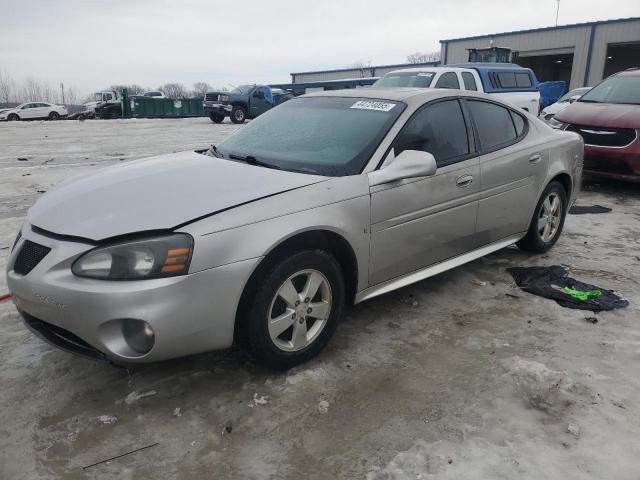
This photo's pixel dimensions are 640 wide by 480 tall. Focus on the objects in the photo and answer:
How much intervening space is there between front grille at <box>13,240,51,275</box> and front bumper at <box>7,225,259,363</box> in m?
0.03

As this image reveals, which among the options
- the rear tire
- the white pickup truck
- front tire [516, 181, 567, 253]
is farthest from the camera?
the rear tire

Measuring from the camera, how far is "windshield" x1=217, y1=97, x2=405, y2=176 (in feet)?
10.3

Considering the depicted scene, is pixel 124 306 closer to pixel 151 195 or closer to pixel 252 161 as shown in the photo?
pixel 151 195

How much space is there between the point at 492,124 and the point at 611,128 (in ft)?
13.4

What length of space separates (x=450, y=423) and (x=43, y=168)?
995cm

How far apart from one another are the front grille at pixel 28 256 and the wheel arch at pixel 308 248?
0.97 metres

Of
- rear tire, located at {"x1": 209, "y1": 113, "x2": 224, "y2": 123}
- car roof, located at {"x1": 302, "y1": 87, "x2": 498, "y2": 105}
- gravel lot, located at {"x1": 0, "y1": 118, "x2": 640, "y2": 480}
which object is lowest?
gravel lot, located at {"x1": 0, "y1": 118, "x2": 640, "y2": 480}

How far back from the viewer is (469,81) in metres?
11.7

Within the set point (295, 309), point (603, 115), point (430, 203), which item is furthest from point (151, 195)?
point (603, 115)

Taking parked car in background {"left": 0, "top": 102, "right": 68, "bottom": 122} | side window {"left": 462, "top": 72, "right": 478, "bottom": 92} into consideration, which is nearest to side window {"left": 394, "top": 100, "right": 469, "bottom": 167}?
side window {"left": 462, "top": 72, "right": 478, "bottom": 92}

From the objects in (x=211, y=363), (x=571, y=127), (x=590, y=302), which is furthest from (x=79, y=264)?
(x=571, y=127)

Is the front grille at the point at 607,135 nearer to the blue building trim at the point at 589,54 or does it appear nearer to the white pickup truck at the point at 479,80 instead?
the white pickup truck at the point at 479,80

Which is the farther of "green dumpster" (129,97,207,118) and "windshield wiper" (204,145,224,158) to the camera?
"green dumpster" (129,97,207,118)

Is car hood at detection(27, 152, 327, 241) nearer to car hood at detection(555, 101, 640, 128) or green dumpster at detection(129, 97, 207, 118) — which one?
car hood at detection(555, 101, 640, 128)
